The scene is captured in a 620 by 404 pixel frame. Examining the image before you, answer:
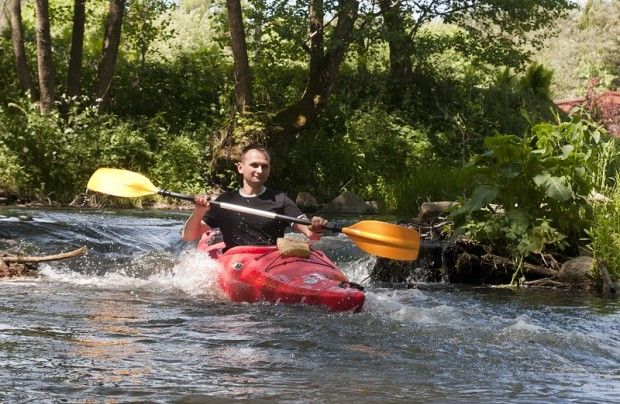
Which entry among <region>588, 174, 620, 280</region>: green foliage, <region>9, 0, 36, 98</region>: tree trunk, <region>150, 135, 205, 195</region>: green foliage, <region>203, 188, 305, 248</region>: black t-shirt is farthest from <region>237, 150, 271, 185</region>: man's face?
<region>9, 0, 36, 98</region>: tree trunk

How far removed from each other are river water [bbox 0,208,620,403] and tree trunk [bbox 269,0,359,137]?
8930 millimetres

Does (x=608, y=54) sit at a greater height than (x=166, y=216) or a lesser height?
greater

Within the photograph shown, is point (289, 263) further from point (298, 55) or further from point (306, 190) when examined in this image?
point (298, 55)

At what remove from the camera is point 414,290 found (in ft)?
24.8

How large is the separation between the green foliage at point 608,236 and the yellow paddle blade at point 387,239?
1722mm

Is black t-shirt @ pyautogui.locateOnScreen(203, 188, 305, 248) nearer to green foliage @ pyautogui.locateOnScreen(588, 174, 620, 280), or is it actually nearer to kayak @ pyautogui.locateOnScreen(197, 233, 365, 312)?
kayak @ pyautogui.locateOnScreen(197, 233, 365, 312)

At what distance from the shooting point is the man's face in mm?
6410

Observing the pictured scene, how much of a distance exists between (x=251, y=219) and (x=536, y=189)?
257cm

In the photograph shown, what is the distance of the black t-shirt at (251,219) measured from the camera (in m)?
6.55

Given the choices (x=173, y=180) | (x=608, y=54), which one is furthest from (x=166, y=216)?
(x=608, y=54)

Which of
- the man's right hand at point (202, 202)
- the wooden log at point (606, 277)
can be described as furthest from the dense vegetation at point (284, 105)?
the man's right hand at point (202, 202)

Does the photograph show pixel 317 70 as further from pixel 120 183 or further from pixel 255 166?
pixel 255 166

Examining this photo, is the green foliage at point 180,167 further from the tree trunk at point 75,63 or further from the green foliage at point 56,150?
the tree trunk at point 75,63

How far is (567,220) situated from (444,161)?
9566mm
